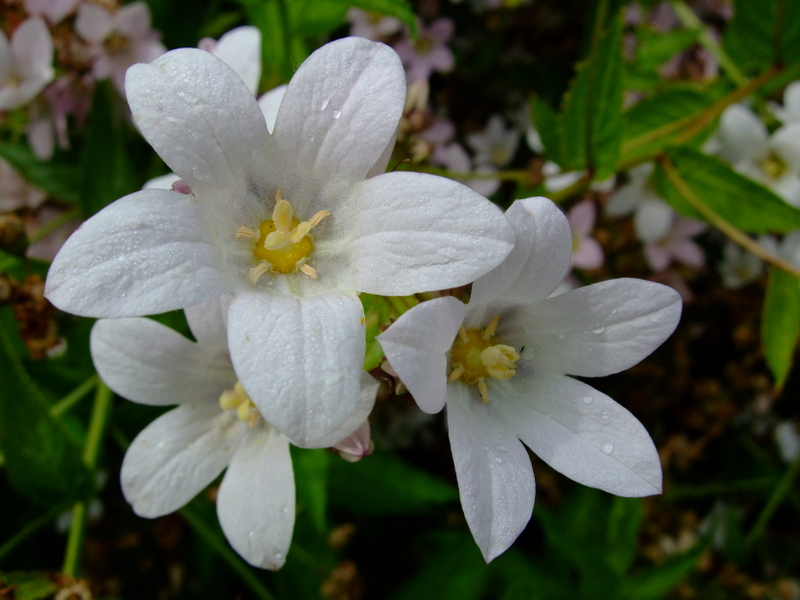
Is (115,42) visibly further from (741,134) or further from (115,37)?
(741,134)

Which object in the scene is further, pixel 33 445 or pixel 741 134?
pixel 741 134

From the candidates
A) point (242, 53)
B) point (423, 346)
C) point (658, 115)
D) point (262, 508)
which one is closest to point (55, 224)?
point (242, 53)

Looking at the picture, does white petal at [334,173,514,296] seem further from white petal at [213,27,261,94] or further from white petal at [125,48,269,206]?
white petal at [213,27,261,94]

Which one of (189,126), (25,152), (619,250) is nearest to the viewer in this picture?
(189,126)

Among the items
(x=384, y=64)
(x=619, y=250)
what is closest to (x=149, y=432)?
(x=384, y=64)

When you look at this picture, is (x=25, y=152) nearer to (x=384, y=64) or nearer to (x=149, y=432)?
(x=149, y=432)
